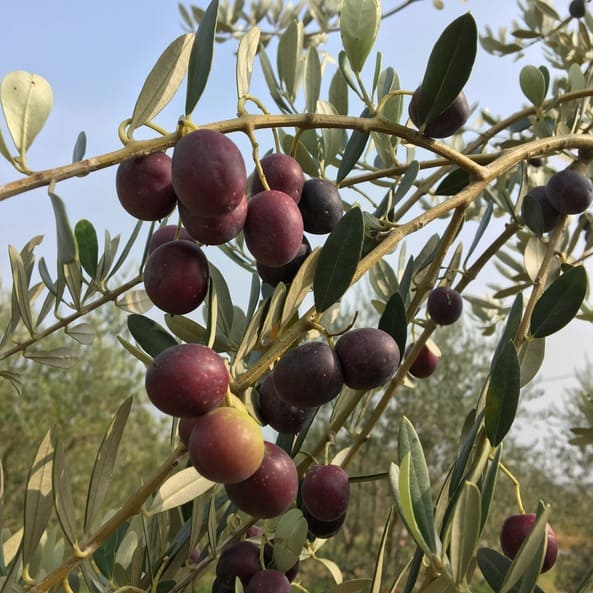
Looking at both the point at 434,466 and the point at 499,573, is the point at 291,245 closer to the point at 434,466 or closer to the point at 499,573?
the point at 499,573

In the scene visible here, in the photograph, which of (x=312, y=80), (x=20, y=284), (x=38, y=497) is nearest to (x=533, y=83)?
(x=312, y=80)

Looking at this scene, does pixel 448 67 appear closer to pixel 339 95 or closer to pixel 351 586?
pixel 339 95

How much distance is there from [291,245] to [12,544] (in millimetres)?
681

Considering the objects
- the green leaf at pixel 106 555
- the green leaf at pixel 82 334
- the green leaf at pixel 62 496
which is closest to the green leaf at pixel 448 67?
the green leaf at pixel 62 496

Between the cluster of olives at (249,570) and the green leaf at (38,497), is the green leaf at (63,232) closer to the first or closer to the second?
the green leaf at (38,497)

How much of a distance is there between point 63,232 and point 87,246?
0.53 meters

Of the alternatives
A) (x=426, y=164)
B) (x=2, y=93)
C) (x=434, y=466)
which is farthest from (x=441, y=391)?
(x=2, y=93)

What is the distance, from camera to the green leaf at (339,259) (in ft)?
1.90

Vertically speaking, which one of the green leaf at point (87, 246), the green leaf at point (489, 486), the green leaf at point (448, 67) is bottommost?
the green leaf at point (489, 486)

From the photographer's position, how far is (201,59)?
0.55m

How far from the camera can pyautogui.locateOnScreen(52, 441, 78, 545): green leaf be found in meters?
0.62

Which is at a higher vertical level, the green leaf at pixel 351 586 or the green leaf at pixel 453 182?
the green leaf at pixel 453 182

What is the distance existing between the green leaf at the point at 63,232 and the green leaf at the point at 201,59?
0.50ft

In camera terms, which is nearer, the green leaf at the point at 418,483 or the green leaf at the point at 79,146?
the green leaf at the point at 418,483
